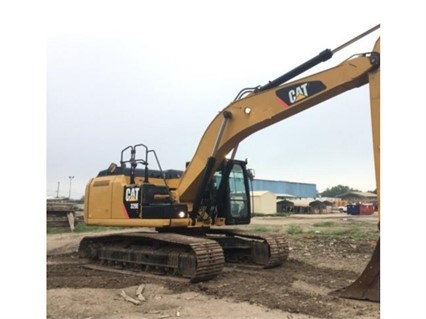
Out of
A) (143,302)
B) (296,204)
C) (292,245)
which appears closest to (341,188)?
(296,204)

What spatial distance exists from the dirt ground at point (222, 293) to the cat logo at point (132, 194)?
60.4 inches

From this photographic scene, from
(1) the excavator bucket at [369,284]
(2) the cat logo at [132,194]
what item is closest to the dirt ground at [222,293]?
(1) the excavator bucket at [369,284]

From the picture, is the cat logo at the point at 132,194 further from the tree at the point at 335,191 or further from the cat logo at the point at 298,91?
the tree at the point at 335,191

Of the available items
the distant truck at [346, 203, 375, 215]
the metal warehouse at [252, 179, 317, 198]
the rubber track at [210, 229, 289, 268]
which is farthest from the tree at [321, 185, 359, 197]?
the rubber track at [210, 229, 289, 268]

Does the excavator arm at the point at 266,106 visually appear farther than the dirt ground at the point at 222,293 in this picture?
Yes

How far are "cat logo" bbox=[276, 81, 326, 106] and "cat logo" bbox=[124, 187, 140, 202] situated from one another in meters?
3.56

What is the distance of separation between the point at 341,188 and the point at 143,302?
112 m

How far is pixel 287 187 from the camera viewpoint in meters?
75.4

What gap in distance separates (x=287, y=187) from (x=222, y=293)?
227 feet

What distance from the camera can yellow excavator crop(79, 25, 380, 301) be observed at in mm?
8125

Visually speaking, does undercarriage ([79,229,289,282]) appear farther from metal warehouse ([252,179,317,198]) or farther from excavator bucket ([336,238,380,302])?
metal warehouse ([252,179,317,198])

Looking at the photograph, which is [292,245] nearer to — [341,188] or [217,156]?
[217,156]

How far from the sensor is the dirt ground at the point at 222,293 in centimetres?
619

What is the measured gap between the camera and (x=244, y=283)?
7.95 m
